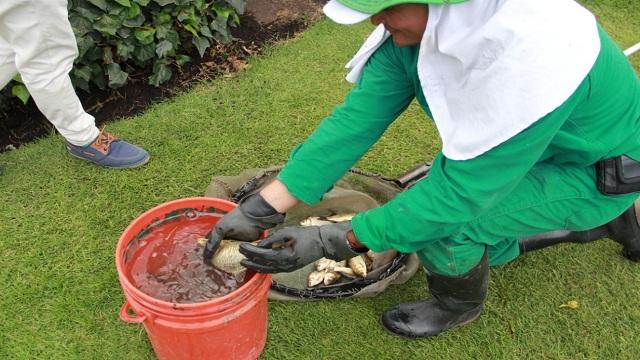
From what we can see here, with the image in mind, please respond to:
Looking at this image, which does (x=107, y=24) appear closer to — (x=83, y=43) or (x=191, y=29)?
(x=83, y=43)

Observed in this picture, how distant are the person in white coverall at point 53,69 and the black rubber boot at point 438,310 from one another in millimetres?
1555

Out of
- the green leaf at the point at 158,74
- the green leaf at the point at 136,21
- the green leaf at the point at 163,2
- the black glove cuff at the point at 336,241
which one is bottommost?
the green leaf at the point at 158,74

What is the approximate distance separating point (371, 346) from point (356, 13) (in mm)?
1381

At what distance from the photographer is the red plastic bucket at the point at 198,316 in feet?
5.18

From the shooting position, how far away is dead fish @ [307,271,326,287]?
230 cm

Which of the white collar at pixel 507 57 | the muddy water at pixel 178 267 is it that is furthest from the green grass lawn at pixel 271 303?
the white collar at pixel 507 57

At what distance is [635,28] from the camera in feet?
14.1

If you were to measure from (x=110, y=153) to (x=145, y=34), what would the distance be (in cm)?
81

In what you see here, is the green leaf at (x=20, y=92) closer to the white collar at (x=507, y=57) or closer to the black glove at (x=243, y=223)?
the black glove at (x=243, y=223)

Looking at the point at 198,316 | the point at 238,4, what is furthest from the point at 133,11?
the point at 198,316

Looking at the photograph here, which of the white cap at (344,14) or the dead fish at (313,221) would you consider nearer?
the white cap at (344,14)

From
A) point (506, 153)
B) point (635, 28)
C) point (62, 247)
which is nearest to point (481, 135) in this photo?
point (506, 153)

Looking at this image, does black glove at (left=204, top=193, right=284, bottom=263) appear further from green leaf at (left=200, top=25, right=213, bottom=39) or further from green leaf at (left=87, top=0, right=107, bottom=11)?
green leaf at (left=200, top=25, right=213, bottom=39)

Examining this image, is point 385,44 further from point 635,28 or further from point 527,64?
point 635,28
